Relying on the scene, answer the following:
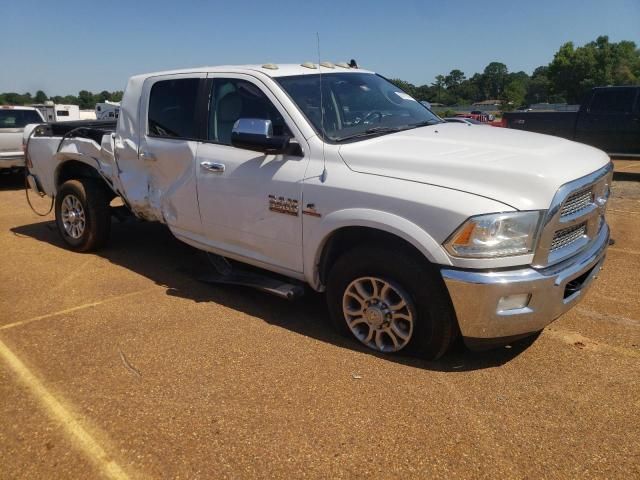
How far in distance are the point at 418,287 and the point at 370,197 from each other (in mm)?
605

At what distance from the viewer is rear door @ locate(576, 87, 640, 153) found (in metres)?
11.0

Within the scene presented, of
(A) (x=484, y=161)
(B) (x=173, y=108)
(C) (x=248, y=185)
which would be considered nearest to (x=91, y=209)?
(B) (x=173, y=108)

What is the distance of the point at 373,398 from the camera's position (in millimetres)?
3014

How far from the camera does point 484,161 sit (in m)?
3.10

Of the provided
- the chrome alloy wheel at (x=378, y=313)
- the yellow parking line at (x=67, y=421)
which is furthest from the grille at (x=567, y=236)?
the yellow parking line at (x=67, y=421)

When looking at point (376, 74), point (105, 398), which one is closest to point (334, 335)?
point (105, 398)

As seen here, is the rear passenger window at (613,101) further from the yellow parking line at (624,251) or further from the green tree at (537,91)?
the green tree at (537,91)

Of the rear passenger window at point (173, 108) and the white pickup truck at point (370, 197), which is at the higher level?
the rear passenger window at point (173, 108)

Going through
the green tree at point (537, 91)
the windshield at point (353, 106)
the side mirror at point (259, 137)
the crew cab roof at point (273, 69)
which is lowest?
the green tree at point (537, 91)

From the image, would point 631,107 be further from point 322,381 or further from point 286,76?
point 322,381

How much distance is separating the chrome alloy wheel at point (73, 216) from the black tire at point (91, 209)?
0.03 metres

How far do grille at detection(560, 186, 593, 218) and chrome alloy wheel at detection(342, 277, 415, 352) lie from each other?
→ 1.03 m

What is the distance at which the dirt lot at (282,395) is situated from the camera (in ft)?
8.29

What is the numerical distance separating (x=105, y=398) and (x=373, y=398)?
152 centimetres
